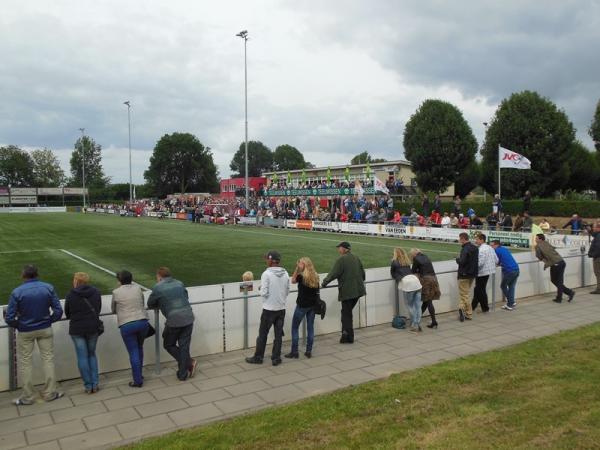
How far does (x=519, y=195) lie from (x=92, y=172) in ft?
368

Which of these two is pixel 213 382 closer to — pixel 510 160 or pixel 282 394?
pixel 282 394

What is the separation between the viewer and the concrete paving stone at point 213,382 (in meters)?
6.66

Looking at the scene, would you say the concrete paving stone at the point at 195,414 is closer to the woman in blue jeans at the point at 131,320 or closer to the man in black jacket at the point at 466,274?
the woman in blue jeans at the point at 131,320

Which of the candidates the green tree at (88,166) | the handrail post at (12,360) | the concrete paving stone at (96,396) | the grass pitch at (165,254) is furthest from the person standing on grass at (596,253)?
the green tree at (88,166)

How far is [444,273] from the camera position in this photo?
425 inches

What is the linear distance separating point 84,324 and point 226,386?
6.45 ft

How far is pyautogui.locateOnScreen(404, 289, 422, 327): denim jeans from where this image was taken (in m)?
9.29

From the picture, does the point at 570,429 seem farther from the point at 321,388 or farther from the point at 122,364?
the point at 122,364

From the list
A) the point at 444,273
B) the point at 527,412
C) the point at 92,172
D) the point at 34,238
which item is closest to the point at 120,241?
the point at 34,238

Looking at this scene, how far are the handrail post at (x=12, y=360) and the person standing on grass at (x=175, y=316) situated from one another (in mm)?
1761

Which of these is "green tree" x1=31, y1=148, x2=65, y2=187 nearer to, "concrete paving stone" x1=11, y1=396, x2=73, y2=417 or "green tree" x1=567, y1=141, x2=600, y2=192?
"green tree" x1=567, y1=141, x2=600, y2=192

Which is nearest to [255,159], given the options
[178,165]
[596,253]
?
[178,165]

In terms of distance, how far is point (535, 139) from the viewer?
39562mm

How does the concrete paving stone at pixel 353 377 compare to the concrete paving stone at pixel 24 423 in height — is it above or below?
above
